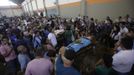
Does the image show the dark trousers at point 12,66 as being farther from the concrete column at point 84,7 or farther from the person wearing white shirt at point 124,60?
the concrete column at point 84,7

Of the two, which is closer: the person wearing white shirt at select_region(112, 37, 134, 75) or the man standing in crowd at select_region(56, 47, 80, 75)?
the man standing in crowd at select_region(56, 47, 80, 75)

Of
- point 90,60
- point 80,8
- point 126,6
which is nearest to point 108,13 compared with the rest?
point 126,6

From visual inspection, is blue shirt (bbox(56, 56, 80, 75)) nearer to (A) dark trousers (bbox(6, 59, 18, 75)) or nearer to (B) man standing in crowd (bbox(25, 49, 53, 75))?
(B) man standing in crowd (bbox(25, 49, 53, 75))

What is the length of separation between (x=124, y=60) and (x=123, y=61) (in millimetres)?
27

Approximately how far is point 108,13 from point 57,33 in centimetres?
619

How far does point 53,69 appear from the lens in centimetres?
429

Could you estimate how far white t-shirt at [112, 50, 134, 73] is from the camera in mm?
3874

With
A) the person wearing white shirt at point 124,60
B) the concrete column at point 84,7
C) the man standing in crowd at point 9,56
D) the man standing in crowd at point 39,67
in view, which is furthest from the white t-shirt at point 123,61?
the concrete column at point 84,7

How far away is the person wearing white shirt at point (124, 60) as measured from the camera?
388cm

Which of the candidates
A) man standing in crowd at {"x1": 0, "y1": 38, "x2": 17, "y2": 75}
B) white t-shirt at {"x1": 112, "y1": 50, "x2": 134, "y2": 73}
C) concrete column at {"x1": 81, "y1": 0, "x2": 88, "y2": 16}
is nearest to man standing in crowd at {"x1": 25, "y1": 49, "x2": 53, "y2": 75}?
white t-shirt at {"x1": 112, "y1": 50, "x2": 134, "y2": 73}

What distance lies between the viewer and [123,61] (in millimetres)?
3867

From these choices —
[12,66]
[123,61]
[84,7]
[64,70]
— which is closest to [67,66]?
[64,70]

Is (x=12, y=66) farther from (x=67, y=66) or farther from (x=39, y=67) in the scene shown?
(x=67, y=66)

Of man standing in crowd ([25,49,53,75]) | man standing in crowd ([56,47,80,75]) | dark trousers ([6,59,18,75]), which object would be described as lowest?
dark trousers ([6,59,18,75])
